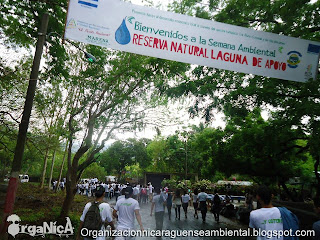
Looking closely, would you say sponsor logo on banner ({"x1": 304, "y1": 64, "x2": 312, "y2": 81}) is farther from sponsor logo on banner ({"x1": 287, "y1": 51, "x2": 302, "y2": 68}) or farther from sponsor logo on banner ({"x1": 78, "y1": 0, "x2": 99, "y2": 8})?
sponsor logo on banner ({"x1": 78, "y1": 0, "x2": 99, "y2": 8})

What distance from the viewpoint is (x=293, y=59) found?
600 centimetres

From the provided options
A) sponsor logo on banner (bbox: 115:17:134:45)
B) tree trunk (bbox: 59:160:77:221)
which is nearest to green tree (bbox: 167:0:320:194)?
sponsor logo on banner (bbox: 115:17:134:45)

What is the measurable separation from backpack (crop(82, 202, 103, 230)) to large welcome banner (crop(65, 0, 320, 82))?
328 cm

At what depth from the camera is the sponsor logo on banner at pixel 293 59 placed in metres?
5.98

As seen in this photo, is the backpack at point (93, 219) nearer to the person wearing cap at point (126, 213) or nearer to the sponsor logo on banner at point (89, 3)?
the person wearing cap at point (126, 213)

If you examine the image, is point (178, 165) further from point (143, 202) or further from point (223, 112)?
point (223, 112)

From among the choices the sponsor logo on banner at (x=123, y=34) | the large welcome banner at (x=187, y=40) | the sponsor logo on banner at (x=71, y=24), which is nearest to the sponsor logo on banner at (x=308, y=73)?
the large welcome banner at (x=187, y=40)

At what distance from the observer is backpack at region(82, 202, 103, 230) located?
474 cm

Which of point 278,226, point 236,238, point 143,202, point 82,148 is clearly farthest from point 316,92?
point 143,202

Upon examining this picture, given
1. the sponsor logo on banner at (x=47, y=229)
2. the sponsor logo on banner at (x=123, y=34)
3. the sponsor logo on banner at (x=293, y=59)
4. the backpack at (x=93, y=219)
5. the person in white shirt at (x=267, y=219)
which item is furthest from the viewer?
the sponsor logo on banner at (x=47, y=229)

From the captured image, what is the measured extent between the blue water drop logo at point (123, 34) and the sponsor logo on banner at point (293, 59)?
12.4ft

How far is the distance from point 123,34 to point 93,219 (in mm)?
3764

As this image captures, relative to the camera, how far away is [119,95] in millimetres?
11617

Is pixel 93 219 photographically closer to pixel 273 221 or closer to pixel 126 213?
pixel 126 213
